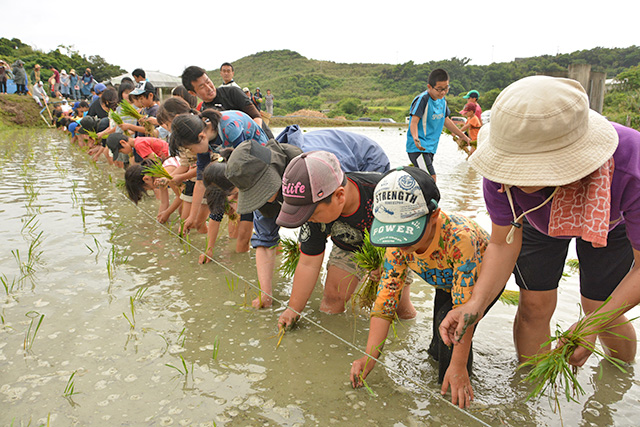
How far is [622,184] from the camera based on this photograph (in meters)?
1.42

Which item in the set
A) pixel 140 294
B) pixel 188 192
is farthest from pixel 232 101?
pixel 140 294

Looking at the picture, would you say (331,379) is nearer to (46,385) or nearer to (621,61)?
(46,385)

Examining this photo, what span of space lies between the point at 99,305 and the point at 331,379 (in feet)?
5.54

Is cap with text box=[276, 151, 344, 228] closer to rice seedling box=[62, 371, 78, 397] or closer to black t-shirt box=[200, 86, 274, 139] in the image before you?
rice seedling box=[62, 371, 78, 397]

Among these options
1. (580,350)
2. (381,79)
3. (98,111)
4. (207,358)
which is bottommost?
(207,358)

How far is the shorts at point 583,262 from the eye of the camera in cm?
193

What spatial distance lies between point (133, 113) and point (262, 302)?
179 inches

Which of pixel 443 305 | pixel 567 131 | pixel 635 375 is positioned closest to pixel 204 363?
pixel 443 305

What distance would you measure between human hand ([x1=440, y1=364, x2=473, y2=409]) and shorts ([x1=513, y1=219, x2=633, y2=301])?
0.58 meters

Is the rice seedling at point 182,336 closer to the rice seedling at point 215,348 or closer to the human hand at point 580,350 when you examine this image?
the rice seedling at point 215,348

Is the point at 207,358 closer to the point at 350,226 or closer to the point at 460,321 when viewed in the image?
the point at 350,226

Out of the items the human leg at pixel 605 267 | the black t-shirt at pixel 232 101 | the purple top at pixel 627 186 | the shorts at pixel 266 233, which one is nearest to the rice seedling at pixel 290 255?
the shorts at pixel 266 233

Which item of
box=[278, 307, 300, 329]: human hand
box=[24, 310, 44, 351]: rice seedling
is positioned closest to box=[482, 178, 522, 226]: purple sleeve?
box=[278, 307, 300, 329]: human hand

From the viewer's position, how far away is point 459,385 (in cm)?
190
